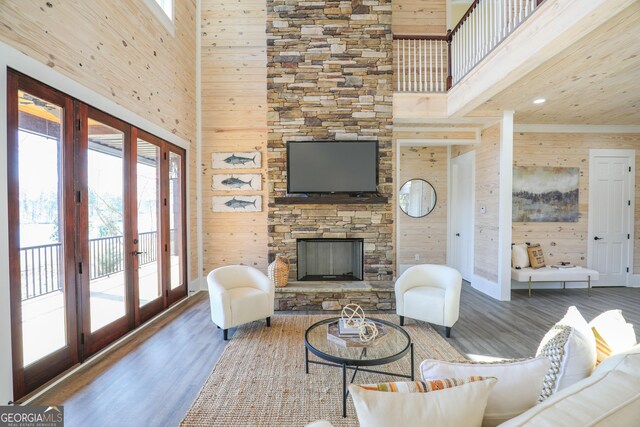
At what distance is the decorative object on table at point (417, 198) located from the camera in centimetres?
617

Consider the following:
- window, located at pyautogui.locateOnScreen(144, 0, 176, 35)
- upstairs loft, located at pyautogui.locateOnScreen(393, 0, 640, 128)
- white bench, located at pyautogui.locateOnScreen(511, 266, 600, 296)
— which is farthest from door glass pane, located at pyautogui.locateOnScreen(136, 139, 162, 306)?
white bench, located at pyautogui.locateOnScreen(511, 266, 600, 296)

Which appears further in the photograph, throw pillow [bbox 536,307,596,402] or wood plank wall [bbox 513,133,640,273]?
wood plank wall [bbox 513,133,640,273]

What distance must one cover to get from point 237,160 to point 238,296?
2697 millimetres

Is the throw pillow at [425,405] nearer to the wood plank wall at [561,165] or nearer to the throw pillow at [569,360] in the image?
the throw pillow at [569,360]

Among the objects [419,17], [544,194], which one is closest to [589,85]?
[544,194]

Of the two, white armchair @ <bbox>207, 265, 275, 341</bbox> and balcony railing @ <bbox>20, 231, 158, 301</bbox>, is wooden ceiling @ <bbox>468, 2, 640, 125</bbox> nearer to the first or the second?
white armchair @ <bbox>207, 265, 275, 341</bbox>

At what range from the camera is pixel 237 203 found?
5.18 m

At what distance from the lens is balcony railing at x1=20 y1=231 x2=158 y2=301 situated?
2162 mm

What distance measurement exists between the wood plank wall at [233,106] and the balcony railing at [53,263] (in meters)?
2.10

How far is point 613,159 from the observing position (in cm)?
512

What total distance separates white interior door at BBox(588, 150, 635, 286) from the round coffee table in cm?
497

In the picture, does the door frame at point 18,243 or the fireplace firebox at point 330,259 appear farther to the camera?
the fireplace firebox at point 330,259

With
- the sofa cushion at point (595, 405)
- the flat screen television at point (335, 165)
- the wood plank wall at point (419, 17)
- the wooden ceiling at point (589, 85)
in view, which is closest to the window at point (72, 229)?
the flat screen television at point (335, 165)

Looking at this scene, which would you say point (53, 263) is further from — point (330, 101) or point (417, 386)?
point (330, 101)
